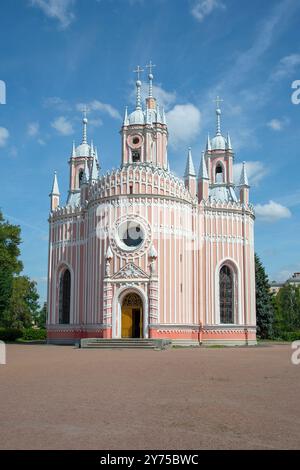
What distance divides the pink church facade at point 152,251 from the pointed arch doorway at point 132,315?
0.08 meters

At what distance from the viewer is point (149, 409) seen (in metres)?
11.1

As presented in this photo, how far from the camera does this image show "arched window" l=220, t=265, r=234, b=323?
44219mm

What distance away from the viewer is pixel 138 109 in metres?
48.5

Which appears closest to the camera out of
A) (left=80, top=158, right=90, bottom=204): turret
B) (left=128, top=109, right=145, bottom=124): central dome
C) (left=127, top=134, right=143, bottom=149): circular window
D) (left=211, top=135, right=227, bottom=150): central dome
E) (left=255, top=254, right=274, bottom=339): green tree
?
(left=80, top=158, right=90, bottom=204): turret

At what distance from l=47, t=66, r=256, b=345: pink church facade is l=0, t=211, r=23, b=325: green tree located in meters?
7.43

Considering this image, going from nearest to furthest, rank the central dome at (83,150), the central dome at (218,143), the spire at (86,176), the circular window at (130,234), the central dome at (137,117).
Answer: the circular window at (130,234), the spire at (86,176), the central dome at (137,117), the central dome at (218,143), the central dome at (83,150)

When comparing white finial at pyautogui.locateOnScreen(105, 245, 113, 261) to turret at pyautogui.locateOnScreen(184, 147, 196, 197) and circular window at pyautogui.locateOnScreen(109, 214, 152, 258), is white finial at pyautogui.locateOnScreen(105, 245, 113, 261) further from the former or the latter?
turret at pyautogui.locateOnScreen(184, 147, 196, 197)

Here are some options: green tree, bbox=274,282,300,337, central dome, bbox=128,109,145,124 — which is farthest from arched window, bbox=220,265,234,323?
green tree, bbox=274,282,300,337

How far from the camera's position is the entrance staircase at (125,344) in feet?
114

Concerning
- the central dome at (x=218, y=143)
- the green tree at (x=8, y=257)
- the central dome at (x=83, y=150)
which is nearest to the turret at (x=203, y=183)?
the central dome at (x=218, y=143)

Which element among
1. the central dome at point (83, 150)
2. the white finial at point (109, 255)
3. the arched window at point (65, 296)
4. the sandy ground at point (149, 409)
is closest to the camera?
the sandy ground at point (149, 409)

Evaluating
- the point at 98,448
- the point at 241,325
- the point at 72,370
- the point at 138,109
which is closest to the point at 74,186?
the point at 138,109

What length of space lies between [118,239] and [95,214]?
3.50 meters

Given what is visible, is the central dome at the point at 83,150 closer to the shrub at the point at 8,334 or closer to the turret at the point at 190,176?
the turret at the point at 190,176
